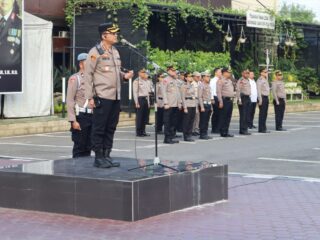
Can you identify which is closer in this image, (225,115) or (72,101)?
(72,101)

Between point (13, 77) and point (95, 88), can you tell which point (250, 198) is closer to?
point (95, 88)

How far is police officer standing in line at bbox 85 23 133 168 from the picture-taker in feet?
29.3

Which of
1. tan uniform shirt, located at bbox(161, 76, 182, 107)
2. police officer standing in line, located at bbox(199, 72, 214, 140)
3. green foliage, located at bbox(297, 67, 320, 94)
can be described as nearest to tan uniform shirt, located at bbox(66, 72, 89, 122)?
tan uniform shirt, located at bbox(161, 76, 182, 107)

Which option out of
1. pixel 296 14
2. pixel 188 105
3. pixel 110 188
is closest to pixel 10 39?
pixel 188 105

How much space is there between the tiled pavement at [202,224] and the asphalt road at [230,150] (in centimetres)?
291

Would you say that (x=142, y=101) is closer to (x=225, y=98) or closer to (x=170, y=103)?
(x=225, y=98)

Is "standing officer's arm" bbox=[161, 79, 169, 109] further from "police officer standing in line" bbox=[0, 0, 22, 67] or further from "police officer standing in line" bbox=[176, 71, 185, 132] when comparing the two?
"police officer standing in line" bbox=[0, 0, 22, 67]

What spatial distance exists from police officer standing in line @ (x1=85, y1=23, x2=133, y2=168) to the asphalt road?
102 inches

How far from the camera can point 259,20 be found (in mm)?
30203

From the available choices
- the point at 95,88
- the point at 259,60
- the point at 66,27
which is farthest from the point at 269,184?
the point at 259,60

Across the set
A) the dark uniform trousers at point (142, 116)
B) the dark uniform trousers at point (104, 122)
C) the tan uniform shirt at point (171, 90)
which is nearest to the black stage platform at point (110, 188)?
the dark uniform trousers at point (104, 122)

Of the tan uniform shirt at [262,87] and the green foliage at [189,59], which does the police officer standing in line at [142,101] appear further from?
the green foliage at [189,59]

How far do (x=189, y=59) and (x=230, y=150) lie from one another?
499 inches

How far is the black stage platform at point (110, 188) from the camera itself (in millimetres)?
8133
